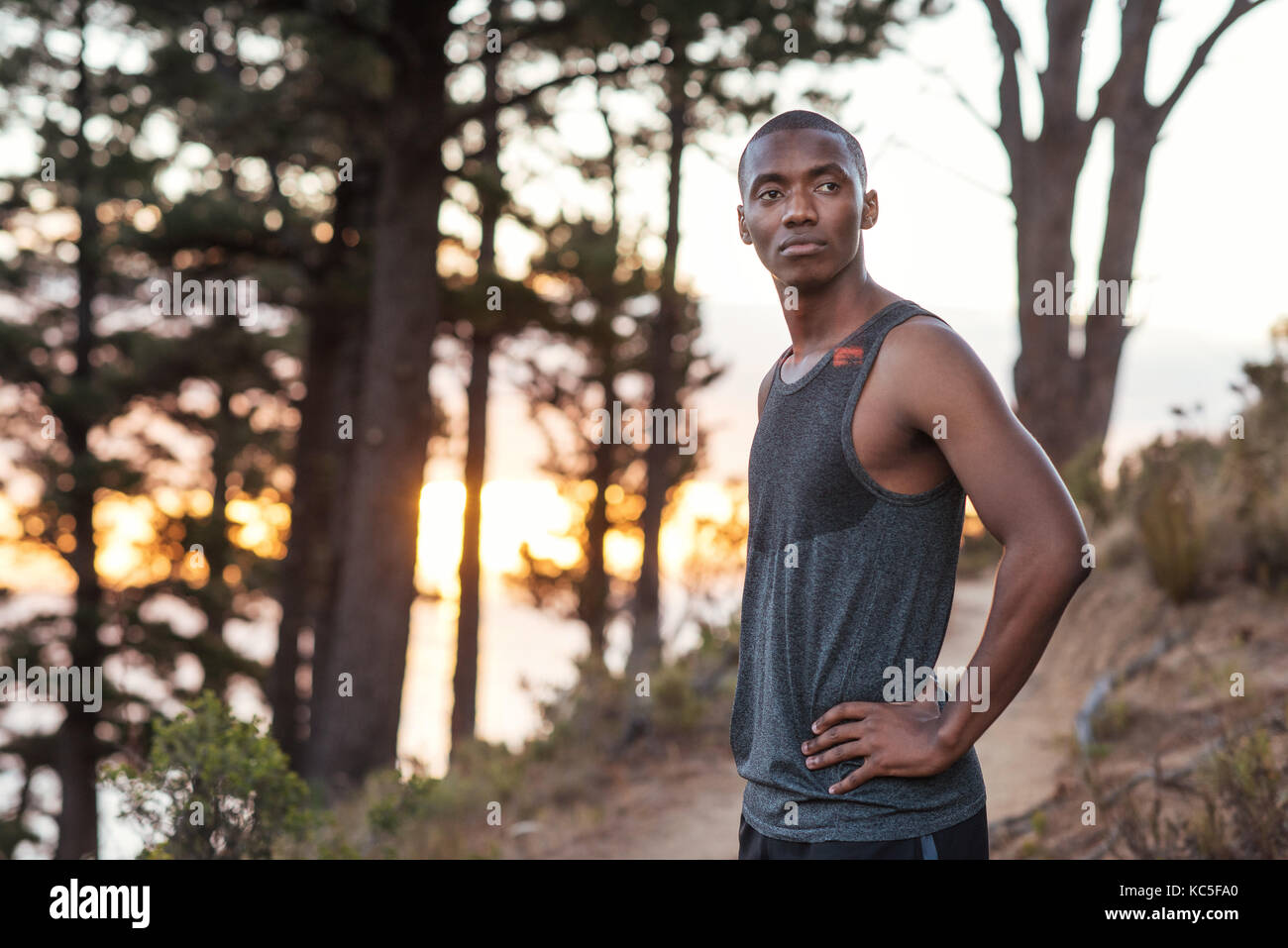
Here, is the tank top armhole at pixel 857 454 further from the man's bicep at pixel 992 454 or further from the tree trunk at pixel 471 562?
the tree trunk at pixel 471 562

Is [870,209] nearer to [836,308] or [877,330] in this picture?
[836,308]

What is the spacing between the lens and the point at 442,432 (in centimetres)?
2384

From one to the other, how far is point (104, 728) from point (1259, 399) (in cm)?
1825

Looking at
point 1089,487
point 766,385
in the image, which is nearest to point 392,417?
point 1089,487

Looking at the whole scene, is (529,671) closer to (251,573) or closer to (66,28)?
(66,28)

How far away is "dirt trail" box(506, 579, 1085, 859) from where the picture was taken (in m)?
6.51

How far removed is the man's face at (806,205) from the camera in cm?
198

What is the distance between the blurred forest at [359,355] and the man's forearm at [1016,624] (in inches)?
162

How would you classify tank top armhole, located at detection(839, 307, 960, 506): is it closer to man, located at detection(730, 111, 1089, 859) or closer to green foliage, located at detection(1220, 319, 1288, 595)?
man, located at detection(730, 111, 1089, 859)

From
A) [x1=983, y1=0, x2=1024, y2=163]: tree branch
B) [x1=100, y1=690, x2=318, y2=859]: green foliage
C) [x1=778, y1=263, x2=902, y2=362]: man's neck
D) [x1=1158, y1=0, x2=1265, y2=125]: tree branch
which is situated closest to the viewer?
[x1=778, y1=263, x2=902, y2=362]: man's neck

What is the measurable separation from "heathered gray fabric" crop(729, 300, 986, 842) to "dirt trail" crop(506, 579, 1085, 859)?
430 cm

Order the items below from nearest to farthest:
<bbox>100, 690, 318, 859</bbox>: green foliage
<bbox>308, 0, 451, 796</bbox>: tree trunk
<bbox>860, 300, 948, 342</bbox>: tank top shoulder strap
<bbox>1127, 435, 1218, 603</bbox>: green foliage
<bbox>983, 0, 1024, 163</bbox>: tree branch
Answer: <bbox>860, 300, 948, 342</bbox>: tank top shoulder strap → <bbox>100, 690, 318, 859</bbox>: green foliage → <bbox>1127, 435, 1218, 603</bbox>: green foliage → <bbox>983, 0, 1024, 163</bbox>: tree branch → <bbox>308, 0, 451, 796</bbox>: tree trunk

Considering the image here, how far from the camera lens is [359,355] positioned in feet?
50.4

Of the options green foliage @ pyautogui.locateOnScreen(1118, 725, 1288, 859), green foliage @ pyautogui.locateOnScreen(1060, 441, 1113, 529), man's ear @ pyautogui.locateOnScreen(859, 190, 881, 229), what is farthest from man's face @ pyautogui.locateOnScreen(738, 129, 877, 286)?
green foliage @ pyautogui.locateOnScreen(1060, 441, 1113, 529)
